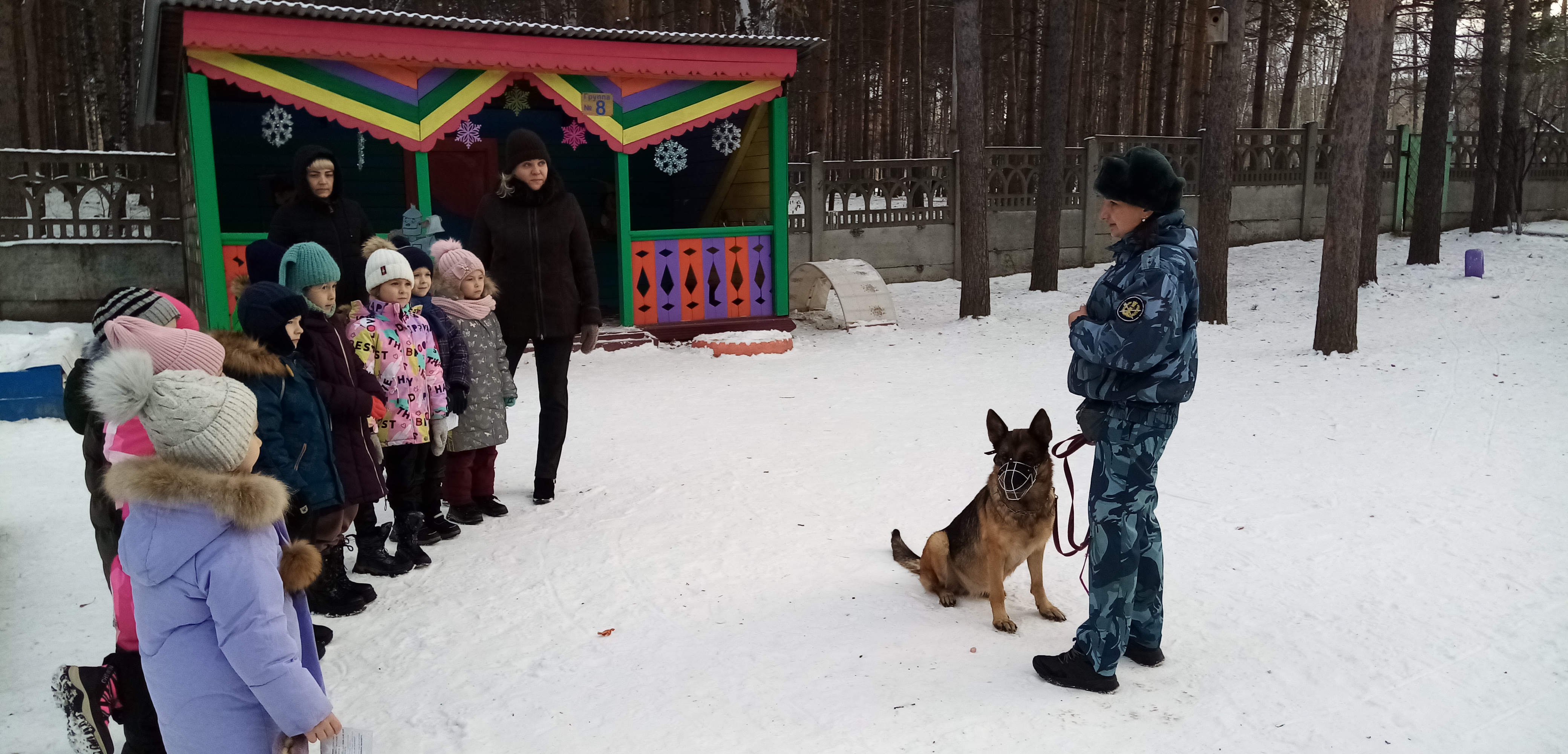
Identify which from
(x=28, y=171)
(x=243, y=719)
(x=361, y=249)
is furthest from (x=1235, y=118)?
(x=28, y=171)

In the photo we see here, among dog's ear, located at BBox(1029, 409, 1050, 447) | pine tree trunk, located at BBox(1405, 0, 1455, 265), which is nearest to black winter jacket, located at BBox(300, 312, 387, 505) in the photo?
dog's ear, located at BBox(1029, 409, 1050, 447)

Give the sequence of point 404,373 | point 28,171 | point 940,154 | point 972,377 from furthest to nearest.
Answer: point 940,154 < point 28,171 < point 972,377 < point 404,373

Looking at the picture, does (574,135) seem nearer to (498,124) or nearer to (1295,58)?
(498,124)

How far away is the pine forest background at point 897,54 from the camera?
1833cm

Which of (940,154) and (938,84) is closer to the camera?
(938,84)

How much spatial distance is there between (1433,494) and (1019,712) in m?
3.55

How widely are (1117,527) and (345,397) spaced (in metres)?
2.82

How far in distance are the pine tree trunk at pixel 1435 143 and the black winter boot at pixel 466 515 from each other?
13755 millimetres

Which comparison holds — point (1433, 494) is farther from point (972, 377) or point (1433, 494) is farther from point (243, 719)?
point (243, 719)

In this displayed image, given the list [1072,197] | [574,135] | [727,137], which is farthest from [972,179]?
[1072,197]

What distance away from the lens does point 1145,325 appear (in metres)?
3.08

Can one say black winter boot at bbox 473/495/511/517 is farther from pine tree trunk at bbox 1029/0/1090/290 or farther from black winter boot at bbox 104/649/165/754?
pine tree trunk at bbox 1029/0/1090/290

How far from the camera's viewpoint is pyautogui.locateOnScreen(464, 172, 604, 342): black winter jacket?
542cm

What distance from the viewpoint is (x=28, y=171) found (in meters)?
11.5
